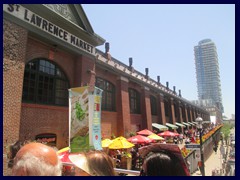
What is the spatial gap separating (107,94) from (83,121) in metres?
10.1

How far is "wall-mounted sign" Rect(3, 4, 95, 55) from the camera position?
8292 mm

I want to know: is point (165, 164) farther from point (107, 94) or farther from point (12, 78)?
point (107, 94)

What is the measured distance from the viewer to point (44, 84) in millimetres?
10469

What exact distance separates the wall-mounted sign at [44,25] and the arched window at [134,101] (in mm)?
8588

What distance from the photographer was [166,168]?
1760 mm

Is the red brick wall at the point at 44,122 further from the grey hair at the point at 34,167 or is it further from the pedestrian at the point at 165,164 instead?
the pedestrian at the point at 165,164

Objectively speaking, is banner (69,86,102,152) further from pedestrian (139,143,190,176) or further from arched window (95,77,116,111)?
arched window (95,77,116,111)

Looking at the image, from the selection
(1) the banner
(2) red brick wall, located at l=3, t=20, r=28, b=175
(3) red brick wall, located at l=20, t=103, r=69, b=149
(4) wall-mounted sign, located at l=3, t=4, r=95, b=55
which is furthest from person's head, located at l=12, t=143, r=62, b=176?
(4) wall-mounted sign, located at l=3, t=4, r=95, b=55

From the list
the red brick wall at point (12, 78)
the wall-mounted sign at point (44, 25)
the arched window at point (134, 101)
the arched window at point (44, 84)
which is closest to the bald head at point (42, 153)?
the red brick wall at point (12, 78)

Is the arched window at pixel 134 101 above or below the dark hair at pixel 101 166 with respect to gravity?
above

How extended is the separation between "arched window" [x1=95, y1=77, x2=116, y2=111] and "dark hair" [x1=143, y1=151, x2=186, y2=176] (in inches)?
526

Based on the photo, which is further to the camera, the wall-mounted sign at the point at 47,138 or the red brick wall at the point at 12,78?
the wall-mounted sign at the point at 47,138

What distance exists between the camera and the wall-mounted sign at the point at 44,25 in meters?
8.29

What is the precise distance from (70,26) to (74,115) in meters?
6.69
